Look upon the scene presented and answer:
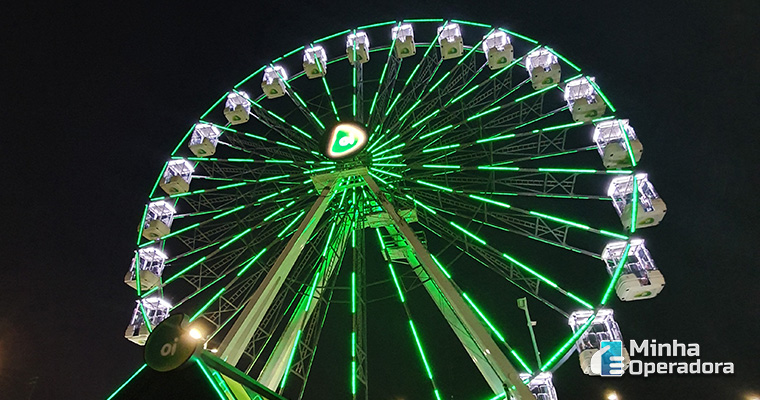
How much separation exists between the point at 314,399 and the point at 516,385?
1617 cm

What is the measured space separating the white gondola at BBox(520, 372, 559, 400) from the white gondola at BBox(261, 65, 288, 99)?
10479 mm

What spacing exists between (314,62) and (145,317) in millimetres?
8461

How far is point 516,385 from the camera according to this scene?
7.17 m

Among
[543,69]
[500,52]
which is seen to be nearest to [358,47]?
[500,52]

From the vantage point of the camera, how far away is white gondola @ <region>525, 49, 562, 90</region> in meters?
13.4

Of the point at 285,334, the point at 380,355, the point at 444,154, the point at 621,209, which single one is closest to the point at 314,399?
the point at 380,355

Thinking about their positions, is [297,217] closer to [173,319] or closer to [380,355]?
[173,319]

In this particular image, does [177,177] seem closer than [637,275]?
No

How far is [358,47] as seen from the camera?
49.9 feet

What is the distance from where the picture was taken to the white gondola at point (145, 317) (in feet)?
38.8

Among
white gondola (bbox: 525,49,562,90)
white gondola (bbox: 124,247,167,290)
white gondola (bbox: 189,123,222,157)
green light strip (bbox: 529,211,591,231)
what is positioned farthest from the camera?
white gondola (bbox: 189,123,222,157)

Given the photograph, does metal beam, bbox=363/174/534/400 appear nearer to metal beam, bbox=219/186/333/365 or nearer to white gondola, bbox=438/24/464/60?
metal beam, bbox=219/186/333/365

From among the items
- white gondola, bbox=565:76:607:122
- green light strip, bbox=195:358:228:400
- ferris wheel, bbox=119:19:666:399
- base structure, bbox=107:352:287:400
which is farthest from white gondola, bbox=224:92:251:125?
green light strip, bbox=195:358:228:400

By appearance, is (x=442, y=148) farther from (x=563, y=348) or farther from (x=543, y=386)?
(x=543, y=386)
